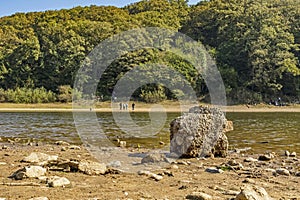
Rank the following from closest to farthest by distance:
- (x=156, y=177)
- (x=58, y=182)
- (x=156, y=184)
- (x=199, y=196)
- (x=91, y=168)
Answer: (x=199, y=196) → (x=58, y=182) → (x=156, y=184) → (x=156, y=177) → (x=91, y=168)

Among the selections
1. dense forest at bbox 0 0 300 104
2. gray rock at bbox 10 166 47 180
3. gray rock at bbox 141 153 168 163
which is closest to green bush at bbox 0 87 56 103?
dense forest at bbox 0 0 300 104

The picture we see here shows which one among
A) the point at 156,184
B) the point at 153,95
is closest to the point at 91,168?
the point at 156,184

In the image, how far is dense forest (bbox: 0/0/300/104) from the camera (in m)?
64.9

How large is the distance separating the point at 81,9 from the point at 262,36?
56.5 meters

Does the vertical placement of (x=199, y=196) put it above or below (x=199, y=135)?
below

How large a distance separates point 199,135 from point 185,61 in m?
55.8

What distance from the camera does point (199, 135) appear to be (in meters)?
11.1

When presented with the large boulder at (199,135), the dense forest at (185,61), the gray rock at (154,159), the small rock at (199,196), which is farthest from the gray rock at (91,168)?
the dense forest at (185,61)

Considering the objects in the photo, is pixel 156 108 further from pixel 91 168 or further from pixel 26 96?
pixel 91 168

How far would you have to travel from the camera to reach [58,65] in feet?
237

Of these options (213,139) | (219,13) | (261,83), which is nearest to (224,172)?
(213,139)

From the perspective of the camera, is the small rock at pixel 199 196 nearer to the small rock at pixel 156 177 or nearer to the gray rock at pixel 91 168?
the small rock at pixel 156 177

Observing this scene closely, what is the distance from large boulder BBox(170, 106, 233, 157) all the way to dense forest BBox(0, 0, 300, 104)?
4927cm

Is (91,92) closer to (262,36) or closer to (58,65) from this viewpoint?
(58,65)
